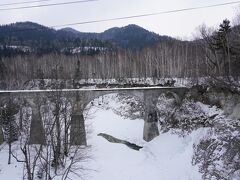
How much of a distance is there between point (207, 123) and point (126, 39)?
155838mm

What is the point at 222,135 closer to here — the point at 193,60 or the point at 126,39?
the point at 193,60

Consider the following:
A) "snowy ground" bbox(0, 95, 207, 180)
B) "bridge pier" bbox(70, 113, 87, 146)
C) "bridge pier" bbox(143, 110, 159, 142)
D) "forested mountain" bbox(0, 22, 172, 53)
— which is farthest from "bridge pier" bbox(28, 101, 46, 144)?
"forested mountain" bbox(0, 22, 172, 53)

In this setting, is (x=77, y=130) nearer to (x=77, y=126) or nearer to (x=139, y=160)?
(x=77, y=126)

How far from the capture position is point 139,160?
30906 mm

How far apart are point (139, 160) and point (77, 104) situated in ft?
28.4

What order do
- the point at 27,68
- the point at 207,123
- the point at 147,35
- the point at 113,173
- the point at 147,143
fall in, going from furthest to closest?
the point at 147,35, the point at 27,68, the point at 147,143, the point at 207,123, the point at 113,173

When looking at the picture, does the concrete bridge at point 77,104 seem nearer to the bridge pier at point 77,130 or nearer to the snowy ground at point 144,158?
the bridge pier at point 77,130

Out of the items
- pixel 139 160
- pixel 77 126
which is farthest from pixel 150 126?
pixel 77 126

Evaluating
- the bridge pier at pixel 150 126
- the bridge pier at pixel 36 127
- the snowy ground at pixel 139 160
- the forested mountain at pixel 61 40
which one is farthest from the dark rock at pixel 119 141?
the forested mountain at pixel 61 40

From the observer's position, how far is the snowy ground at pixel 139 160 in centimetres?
2677

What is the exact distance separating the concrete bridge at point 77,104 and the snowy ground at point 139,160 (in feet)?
5.76

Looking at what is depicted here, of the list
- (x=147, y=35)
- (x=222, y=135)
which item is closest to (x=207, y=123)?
(x=222, y=135)

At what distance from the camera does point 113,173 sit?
27.8m

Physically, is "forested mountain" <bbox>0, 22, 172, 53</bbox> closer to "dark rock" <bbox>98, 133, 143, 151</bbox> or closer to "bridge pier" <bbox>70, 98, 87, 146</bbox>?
"dark rock" <bbox>98, 133, 143, 151</bbox>
